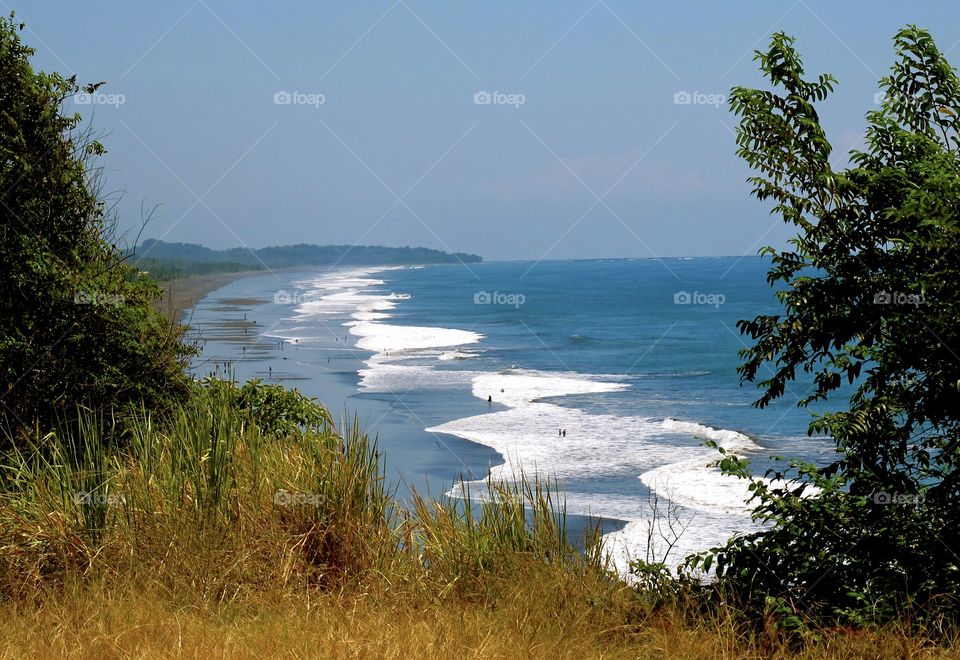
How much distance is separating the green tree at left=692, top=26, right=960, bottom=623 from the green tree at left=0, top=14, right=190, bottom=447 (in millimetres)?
7535

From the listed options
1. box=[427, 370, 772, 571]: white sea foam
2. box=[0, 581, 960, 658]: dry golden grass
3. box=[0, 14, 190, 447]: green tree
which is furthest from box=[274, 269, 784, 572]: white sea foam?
box=[0, 14, 190, 447]: green tree

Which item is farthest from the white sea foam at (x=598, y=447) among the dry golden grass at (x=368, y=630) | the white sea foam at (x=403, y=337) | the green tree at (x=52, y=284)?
the green tree at (x=52, y=284)

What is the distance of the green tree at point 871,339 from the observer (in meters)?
5.72

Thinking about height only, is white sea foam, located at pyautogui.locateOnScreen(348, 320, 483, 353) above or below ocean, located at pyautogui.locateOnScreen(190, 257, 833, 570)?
above

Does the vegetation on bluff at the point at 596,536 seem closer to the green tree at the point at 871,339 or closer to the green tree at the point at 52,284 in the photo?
the green tree at the point at 871,339

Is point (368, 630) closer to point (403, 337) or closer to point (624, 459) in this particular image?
point (624, 459)

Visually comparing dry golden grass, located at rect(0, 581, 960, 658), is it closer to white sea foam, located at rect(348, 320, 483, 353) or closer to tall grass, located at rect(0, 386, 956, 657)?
tall grass, located at rect(0, 386, 956, 657)

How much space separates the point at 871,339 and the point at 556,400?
30287mm

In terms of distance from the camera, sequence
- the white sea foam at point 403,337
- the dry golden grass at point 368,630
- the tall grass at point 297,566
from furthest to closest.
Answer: the white sea foam at point 403,337
the tall grass at point 297,566
the dry golden grass at point 368,630

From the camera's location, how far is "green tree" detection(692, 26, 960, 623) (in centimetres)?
572

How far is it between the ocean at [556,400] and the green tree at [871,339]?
3.37ft

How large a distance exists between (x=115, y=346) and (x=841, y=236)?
8213 millimetres

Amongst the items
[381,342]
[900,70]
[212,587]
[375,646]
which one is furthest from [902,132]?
[381,342]

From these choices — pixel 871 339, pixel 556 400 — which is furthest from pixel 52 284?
pixel 556 400
